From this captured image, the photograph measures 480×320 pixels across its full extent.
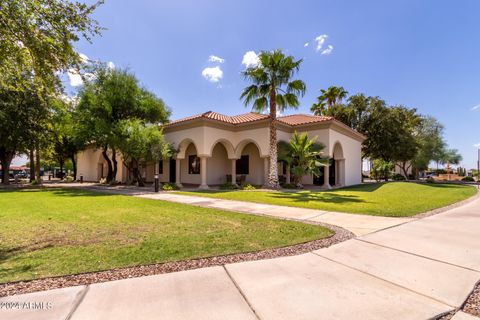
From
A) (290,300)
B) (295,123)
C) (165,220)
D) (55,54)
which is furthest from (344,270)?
(295,123)

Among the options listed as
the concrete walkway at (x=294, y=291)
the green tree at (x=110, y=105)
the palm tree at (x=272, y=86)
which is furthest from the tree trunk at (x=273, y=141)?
the concrete walkway at (x=294, y=291)

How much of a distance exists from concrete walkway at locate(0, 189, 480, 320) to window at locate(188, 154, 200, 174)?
2049 centimetres

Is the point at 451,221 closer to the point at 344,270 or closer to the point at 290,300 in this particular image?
the point at 344,270

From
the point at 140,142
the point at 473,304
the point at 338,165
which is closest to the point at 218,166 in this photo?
the point at 140,142

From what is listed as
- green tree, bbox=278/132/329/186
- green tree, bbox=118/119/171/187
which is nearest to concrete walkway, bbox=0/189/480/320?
green tree, bbox=278/132/329/186

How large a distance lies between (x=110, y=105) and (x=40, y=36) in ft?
54.8

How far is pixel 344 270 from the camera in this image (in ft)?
13.6

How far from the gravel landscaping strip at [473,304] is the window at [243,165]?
21338 mm

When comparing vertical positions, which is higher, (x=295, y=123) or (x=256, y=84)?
(x=256, y=84)

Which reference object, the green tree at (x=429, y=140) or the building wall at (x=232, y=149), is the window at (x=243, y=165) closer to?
the building wall at (x=232, y=149)

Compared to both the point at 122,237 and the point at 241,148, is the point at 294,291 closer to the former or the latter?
the point at 122,237

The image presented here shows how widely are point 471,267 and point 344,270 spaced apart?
215 centimetres

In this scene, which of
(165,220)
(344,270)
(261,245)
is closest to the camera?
(344,270)

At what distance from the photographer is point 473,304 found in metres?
3.22
